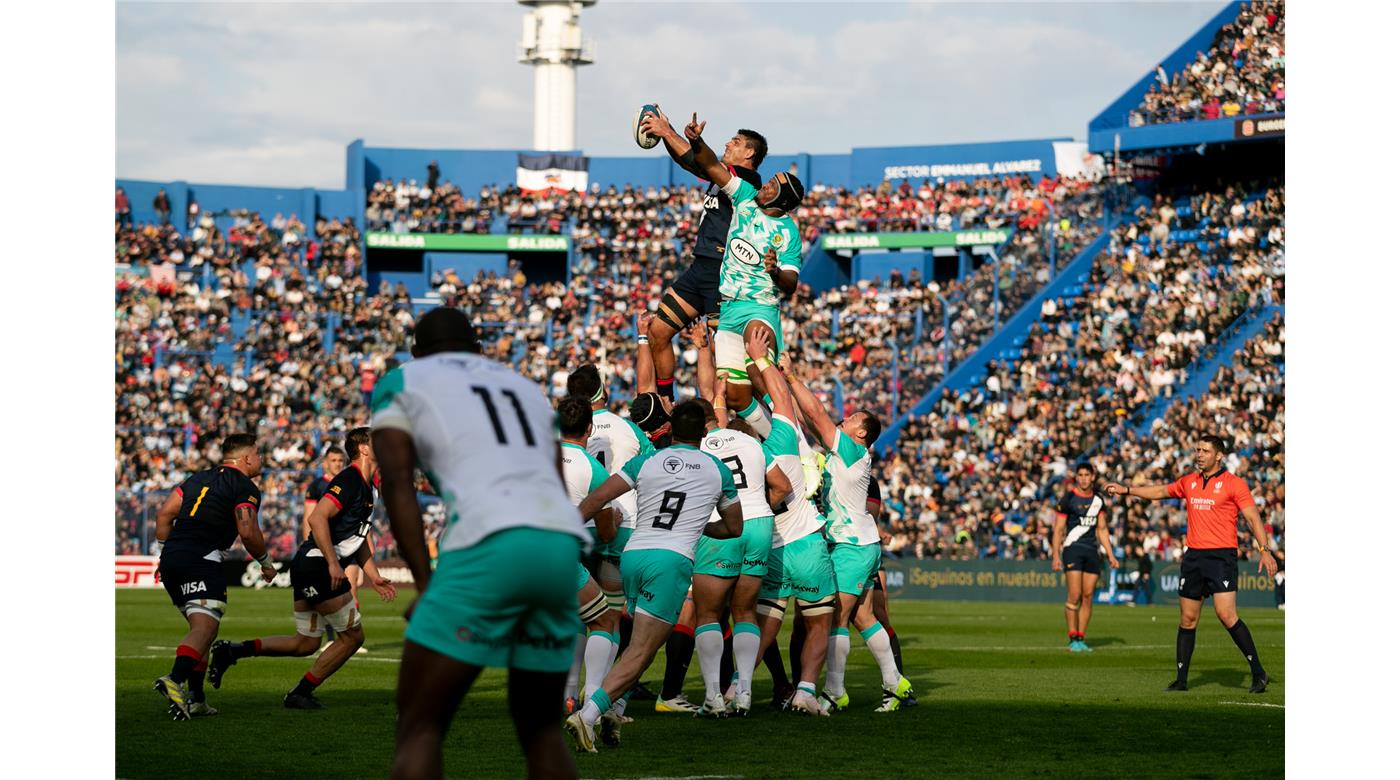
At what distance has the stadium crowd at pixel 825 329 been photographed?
4016 cm

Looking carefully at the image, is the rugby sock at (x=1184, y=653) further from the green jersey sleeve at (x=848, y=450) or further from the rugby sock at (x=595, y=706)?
the rugby sock at (x=595, y=706)

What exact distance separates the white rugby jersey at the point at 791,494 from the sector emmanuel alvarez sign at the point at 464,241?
4474 centimetres

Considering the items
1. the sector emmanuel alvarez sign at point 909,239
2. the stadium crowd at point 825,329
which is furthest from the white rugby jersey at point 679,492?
the sector emmanuel alvarez sign at point 909,239

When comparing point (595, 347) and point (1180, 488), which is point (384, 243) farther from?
point (1180, 488)

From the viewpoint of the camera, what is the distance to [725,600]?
1316 centimetres

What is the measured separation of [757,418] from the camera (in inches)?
596

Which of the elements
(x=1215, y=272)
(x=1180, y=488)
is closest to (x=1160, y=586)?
(x=1215, y=272)

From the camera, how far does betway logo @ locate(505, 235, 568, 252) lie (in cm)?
5850

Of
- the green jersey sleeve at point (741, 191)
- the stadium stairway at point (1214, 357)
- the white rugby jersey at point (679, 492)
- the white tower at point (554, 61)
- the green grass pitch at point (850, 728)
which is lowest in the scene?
the green grass pitch at point (850, 728)

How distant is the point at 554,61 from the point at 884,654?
59.9 metres
